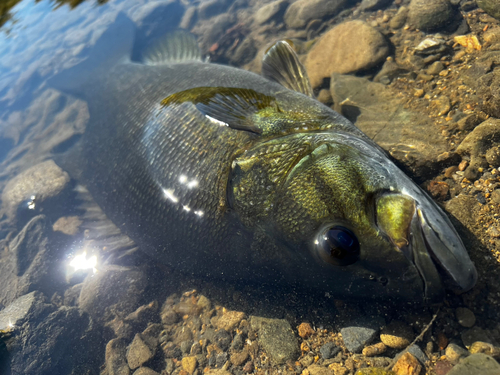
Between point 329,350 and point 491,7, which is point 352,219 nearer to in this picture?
point 329,350

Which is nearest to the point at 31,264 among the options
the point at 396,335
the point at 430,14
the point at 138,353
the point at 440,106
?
the point at 138,353

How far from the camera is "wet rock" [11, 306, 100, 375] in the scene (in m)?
3.56

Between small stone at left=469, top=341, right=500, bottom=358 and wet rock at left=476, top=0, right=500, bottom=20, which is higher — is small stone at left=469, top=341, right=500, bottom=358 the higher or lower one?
the lower one

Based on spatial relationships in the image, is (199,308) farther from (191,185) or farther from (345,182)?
(345,182)

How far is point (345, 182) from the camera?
2.21 meters

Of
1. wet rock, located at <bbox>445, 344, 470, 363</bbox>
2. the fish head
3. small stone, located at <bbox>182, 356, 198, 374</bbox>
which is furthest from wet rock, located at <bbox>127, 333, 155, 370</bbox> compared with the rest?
wet rock, located at <bbox>445, 344, 470, 363</bbox>

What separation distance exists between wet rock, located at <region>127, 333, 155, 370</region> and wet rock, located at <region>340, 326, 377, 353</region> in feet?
6.94

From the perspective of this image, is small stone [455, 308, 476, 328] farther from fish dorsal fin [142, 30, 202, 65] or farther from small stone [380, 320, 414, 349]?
fish dorsal fin [142, 30, 202, 65]

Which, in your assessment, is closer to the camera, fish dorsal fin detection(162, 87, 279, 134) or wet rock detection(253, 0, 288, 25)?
fish dorsal fin detection(162, 87, 279, 134)

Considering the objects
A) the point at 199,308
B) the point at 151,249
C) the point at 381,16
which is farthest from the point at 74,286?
the point at 381,16

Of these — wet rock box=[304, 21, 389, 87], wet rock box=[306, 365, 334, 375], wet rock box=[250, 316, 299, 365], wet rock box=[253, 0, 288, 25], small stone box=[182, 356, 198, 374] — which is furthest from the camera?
wet rock box=[253, 0, 288, 25]

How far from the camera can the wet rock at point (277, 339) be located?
2.77 m

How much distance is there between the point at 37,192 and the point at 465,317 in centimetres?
616

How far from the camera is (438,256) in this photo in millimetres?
1867
